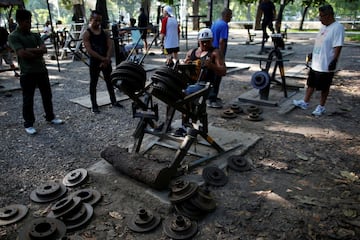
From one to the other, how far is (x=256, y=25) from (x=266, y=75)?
1997 centimetres

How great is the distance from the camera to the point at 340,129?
493 centimetres

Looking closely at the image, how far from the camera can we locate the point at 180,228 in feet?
8.70

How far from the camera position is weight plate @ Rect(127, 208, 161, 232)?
9.01 ft

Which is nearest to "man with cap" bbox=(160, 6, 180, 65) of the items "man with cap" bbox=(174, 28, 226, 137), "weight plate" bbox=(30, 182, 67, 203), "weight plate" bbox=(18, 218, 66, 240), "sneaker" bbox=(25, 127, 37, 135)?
"man with cap" bbox=(174, 28, 226, 137)

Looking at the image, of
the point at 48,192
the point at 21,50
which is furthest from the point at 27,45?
the point at 48,192

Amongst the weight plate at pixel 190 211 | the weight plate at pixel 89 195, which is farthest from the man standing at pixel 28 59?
the weight plate at pixel 190 211

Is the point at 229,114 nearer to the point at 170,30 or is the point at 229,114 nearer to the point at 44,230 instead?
the point at 44,230

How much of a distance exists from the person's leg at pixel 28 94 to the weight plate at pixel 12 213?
2198mm

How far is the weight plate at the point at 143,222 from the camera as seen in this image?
2.75 m

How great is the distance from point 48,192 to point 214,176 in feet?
6.08

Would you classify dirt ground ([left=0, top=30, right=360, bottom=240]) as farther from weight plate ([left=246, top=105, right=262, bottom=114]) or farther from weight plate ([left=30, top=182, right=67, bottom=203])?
weight plate ([left=246, top=105, right=262, bottom=114])

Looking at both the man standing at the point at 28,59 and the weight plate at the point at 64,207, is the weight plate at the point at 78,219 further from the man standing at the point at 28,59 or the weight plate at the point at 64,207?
the man standing at the point at 28,59

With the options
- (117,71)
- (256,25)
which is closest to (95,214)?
(117,71)

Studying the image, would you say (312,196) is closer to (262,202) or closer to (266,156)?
(262,202)
